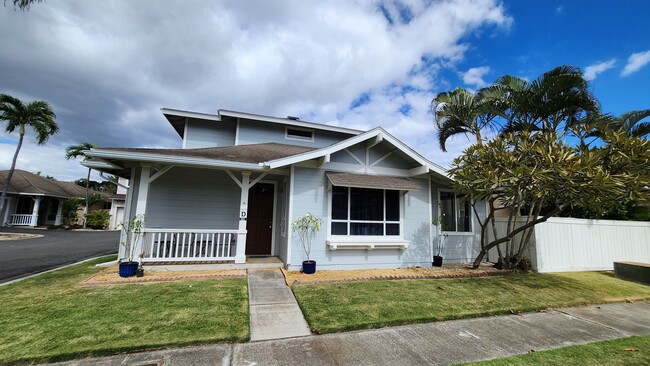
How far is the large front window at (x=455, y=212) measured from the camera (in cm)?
954

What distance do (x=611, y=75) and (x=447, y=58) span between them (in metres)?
5.65

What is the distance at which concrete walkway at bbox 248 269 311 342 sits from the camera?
3.96m

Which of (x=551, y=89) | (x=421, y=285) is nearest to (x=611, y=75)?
(x=551, y=89)

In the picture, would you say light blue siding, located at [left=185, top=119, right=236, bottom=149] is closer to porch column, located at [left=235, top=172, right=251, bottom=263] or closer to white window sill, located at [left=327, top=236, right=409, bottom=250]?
porch column, located at [left=235, top=172, right=251, bottom=263]

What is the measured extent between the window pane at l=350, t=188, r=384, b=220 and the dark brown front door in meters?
3.02

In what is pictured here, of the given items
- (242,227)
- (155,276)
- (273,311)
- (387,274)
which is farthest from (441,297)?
(155,276)

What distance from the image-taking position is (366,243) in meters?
7.85

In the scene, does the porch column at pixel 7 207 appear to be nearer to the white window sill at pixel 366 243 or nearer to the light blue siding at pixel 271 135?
the light blue siding at pixel 271 135

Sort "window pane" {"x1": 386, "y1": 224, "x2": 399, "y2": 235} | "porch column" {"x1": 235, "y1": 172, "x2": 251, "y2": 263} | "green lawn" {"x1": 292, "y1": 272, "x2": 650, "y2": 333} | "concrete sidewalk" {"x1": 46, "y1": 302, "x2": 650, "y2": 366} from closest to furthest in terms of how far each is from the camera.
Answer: "concrete sidewalk" {"x1": 46, "y1": 302, "x2": 650, "y2": 366}, "green lawn" {"x1": 292, "y1": 272, "x2": 650, "y2": 333}, "porch column" {"x1": 235, "y1": 172, "x2": 251, "y2": 263}, "window pane" {"x1": 386, "y1": 224, "x2": 399, "y2": 235}

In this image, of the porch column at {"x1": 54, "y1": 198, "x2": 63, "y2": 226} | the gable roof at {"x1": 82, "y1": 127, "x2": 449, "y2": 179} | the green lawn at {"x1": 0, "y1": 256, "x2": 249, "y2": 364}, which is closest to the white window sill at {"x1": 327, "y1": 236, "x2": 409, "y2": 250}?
the gable roof at {"x1": 82, "y1": 127, "x2": 449, "y2": 179}

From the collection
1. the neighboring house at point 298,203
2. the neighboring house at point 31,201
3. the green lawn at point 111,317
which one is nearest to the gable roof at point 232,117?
the neighboring house at point 298,203

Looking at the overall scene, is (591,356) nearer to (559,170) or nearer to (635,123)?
(559,170)

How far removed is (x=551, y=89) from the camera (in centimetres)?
764

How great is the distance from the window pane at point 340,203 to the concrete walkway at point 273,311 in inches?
96.0
